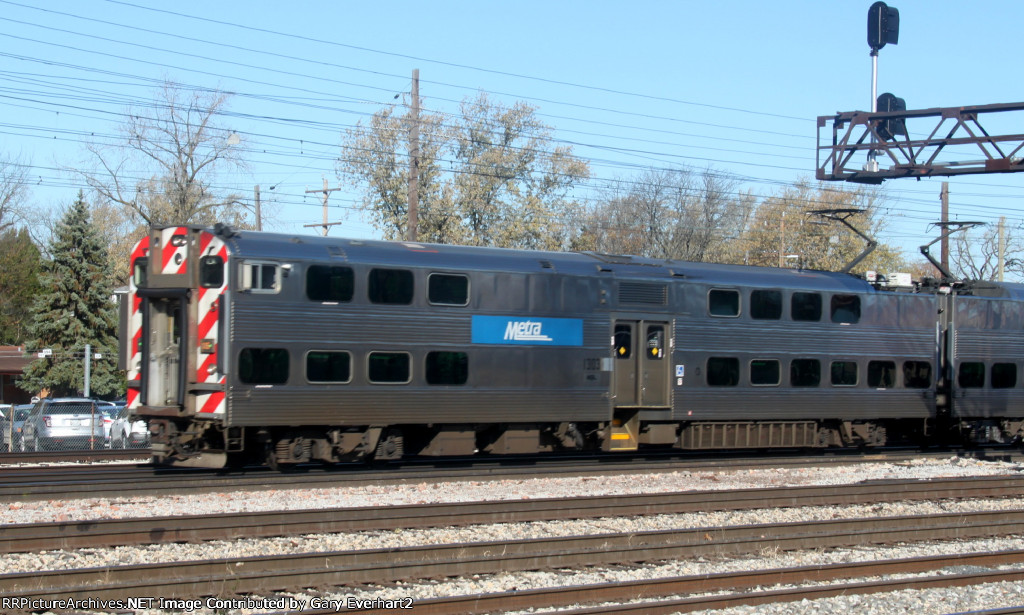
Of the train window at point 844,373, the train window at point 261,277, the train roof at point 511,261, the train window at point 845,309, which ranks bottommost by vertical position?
the train window at point 844,373

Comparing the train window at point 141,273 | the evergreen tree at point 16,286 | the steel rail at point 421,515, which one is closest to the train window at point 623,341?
the steel rail at point 421,515

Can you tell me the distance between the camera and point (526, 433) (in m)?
17.4

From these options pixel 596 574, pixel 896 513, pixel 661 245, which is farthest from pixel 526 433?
pixel 661 245

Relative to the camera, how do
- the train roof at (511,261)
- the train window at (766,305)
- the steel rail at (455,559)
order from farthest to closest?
the train window at (766,305) → the train roof at (511,261) → the steel rail at (455,559)

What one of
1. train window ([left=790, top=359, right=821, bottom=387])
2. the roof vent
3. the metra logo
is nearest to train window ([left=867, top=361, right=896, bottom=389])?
train window ([left=790, top=359, right=821, bottom=387])

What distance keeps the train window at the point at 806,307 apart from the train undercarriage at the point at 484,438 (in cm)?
216

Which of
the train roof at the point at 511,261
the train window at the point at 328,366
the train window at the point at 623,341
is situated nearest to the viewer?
the train window at the point at 328,366

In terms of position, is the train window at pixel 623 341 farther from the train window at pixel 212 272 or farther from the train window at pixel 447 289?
the train window at pixel 212 272

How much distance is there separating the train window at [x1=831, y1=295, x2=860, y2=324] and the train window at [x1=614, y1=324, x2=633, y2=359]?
4.76 meters

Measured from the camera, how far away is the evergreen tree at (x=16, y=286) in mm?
65000

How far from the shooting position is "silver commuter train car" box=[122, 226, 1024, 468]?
587 inches

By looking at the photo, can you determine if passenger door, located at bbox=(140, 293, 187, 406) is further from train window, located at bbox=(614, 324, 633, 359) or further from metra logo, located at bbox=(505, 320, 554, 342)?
train window, located at bbox=(614, 324, 633, 359)

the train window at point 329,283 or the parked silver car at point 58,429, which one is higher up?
the train window at point 329,283

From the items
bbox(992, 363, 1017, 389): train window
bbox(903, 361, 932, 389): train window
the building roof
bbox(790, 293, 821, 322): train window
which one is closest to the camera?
bbox(790, 293, 821, 322): train window
